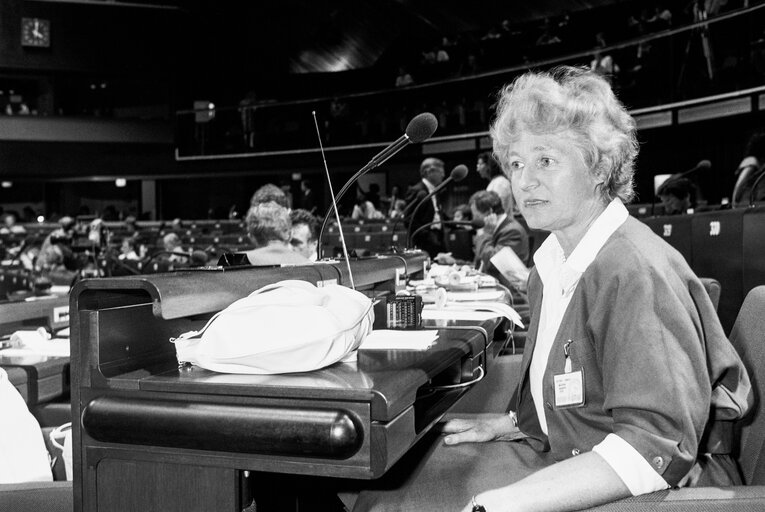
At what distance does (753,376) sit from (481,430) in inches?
21.3

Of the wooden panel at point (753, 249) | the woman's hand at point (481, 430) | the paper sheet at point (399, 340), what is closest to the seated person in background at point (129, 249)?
the wooden panel at point (753, 249)

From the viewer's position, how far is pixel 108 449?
1.17 metres

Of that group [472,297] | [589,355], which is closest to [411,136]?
[472,297]

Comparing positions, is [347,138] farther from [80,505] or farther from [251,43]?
[80,505]

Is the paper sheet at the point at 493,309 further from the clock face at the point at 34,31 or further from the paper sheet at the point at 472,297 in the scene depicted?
the clock face at the point at 34,31

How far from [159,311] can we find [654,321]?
0.77m

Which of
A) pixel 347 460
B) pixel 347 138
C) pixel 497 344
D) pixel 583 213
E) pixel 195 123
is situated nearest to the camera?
pixel 347 460

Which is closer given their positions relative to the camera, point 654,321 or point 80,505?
point 654,321

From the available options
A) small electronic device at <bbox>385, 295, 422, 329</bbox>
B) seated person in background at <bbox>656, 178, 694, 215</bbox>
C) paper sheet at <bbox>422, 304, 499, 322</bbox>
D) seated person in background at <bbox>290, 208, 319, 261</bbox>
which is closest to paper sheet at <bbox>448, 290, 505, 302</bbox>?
paper sheet at <bbox>422, 304, 499, 322</bbox>

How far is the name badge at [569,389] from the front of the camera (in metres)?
1.19

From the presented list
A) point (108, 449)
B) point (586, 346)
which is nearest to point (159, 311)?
point (108, 449)

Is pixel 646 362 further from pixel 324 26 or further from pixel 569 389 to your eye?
pixel 324 26

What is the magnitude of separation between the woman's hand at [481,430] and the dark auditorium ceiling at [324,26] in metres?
14.4

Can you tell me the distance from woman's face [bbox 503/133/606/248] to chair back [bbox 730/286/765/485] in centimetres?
35
